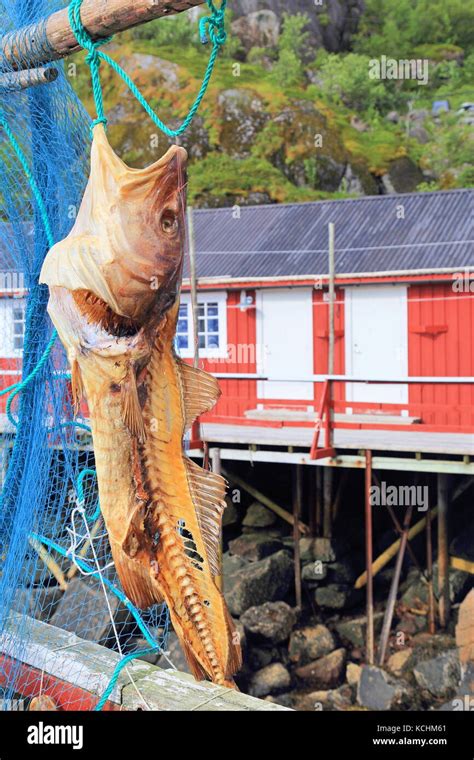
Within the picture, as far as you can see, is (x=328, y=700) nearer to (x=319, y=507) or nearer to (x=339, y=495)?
(x=339, y=495)

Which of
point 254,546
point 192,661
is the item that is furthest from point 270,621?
point 192,661

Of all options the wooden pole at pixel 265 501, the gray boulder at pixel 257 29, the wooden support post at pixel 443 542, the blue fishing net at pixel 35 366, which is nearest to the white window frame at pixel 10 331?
the blue fishing net at pixel 35 366

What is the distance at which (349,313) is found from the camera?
49.5 feet

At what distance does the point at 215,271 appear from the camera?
1620 cm

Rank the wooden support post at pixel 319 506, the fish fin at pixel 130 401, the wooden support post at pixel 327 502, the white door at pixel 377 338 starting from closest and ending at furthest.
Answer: the fish fin at pixel 130 401 < the wooden support post at pixel 327 502 < the white door at pixel 377 338 < the wooden support post at pixel 319 506

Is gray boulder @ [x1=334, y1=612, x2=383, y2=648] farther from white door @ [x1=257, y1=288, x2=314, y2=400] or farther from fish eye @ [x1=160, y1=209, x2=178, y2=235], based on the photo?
fish eye @ [x1=160, y1=209, x2=178, y2=235]

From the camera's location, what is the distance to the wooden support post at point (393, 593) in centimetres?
1242

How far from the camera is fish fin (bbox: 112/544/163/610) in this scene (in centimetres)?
271

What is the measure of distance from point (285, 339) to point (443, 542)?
460 centimetres

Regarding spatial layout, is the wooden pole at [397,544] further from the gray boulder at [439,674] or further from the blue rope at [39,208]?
the blue rope at [39,208]

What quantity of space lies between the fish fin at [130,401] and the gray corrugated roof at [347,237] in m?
11.8

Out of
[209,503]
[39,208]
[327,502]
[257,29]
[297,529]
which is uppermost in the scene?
[257,29]

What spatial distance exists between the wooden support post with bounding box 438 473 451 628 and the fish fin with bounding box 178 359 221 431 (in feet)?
35.0

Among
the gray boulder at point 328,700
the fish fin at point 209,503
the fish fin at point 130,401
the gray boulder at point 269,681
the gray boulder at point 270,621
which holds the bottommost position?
the gray boulder at point 328,700
